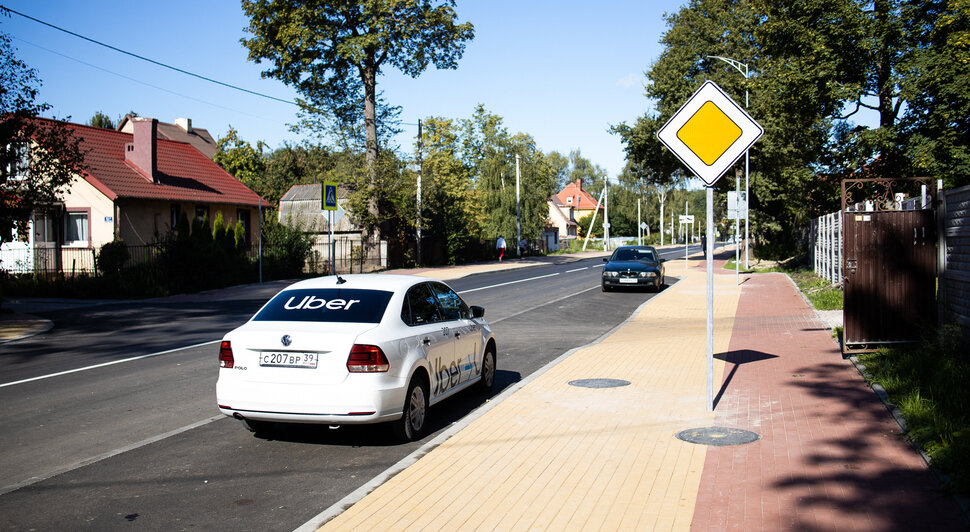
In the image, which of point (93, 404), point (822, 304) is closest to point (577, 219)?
point (822, 304)

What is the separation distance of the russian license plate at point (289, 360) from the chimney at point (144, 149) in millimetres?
33144

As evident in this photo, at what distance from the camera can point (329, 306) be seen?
7160 mm

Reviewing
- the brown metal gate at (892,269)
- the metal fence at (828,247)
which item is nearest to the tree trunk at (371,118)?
the metal fence at (828,247)

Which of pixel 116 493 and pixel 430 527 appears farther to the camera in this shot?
pixel 116 493

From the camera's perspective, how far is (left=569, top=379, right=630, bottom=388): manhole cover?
363 inches

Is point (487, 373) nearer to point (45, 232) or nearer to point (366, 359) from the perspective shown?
point (366, 359)

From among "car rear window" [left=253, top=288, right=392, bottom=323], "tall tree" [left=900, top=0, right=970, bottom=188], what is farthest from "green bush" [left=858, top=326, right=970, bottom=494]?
"tall tree" [left=900, top=0, right=970, bottom=188]

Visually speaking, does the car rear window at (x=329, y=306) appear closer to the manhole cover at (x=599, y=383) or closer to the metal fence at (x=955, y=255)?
the manhole cover at (x=599, y=383)

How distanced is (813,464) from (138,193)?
33500mm

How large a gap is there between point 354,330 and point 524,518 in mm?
2498

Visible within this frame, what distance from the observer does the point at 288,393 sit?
6.45m

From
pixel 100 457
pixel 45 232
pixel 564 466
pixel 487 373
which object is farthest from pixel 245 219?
pixel 564 466

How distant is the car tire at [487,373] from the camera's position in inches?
359

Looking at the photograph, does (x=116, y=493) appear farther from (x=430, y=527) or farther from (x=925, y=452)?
(x=925, y=452)
